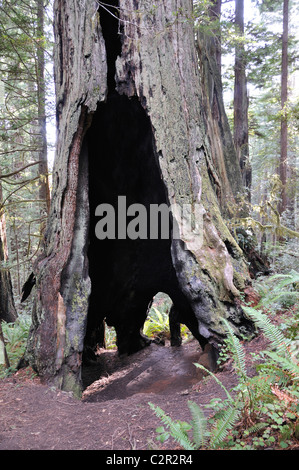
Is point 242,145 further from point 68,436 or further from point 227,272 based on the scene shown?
point 68,436

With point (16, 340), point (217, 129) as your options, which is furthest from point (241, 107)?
point (16, 340)

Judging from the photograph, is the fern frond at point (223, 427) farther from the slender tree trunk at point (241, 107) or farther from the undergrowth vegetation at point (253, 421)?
the slender tree trunk at point (241, 107)

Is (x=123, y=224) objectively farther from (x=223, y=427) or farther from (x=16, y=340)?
(x=223, y=427)

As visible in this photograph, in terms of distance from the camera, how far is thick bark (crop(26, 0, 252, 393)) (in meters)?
4.11

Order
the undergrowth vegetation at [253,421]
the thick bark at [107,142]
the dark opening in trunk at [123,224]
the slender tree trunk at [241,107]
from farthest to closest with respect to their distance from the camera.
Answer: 1. the slender tree trunk at [241,107]
2. the dark opening in trunk at [123,224]
3. the thick bark at [107,142]
4. the undergrowth vegetation at [253,421]

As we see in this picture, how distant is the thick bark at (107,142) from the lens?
4113 millimetres

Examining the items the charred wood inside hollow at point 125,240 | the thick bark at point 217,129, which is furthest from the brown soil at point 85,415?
the thick bark at point 217,129

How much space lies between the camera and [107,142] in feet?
21.1

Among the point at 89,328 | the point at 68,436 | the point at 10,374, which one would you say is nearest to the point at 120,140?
the point at 89,328

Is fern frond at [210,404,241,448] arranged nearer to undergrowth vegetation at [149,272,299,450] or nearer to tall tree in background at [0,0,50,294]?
undergrowth vegetation at [149,272,299,450]

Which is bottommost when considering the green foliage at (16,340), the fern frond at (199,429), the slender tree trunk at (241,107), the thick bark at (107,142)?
the green foliage at (16,340)

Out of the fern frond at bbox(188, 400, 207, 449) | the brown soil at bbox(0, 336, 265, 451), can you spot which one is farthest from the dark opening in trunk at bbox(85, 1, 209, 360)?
the fern frond at bbox(188, 400, 207, 449)

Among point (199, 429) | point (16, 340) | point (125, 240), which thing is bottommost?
point (16, 340)

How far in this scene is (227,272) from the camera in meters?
4.22
